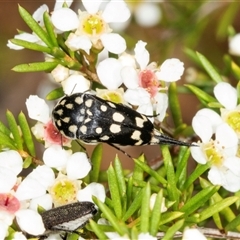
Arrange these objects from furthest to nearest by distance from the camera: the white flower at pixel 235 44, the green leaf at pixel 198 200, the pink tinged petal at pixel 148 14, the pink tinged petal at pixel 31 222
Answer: the pink tinged petal at pixel 148 14, the white flower at pixel 235 44, the green leaf at pixel 198 200, the pink tinged petal at pixel 31 222

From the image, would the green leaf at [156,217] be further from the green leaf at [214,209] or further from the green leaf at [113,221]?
the green leaf at [214,209]

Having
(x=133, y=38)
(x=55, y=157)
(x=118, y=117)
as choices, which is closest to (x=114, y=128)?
(x=118, y=117)

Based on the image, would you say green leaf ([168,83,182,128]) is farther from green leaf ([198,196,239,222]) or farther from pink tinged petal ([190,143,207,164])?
green leaf ([198,196,239,222])

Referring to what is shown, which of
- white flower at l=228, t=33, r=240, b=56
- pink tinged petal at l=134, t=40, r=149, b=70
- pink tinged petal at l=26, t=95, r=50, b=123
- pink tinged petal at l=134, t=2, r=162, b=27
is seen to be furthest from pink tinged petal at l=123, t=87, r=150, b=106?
pink tinged petal at l=134, t=2, r=162, b=27

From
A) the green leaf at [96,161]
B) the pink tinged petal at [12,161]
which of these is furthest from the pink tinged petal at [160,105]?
the pink tinged petal at [12,161]

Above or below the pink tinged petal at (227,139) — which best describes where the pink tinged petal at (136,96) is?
above

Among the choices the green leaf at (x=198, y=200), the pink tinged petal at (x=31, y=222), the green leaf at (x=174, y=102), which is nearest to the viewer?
the pink tinged petal at (x=31, y=222)

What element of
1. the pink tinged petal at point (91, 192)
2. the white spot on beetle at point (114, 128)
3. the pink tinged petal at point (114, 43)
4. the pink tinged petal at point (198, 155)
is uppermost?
the pink tinged petal at point (114, 43)
